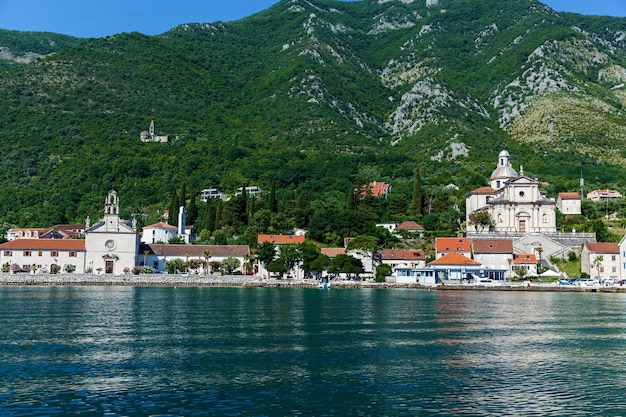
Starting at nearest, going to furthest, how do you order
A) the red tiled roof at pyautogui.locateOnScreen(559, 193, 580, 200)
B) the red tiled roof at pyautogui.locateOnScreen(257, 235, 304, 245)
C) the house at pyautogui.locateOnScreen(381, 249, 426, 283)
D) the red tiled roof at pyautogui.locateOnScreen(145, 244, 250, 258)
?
the house at pyautogui.locateOnScreen(381, 249, 426, 283)
the red tiled roof at pyautogui.locateOnScreen(145, 244, 250, 258)
the red tiled roof at pyautogui.locateOnScreen(257, 235, 304, 245)
the red tiled roof at pyautogui.locateOnScreen(559, 193, 580, 200)

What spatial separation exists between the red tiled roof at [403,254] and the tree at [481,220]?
10.5 meters

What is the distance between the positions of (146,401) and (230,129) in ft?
493

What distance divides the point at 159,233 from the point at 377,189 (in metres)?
38.3

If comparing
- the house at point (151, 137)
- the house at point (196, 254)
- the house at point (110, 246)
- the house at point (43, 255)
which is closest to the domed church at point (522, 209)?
the house at point (196, 254)

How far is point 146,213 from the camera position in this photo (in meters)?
120

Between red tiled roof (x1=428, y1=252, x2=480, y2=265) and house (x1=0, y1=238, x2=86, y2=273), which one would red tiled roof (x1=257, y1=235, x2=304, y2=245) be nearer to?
red tiled roof (x1=428, y1=252, x2=480, y2=265)

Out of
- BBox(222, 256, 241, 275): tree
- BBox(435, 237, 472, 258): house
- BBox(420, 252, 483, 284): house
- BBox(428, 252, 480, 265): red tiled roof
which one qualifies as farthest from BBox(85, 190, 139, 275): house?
BBox(435, 237, 472, 258): house

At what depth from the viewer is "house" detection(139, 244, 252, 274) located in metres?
89.1

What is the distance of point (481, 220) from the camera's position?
91438 millimetres

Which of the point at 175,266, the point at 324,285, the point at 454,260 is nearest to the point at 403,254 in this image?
the point at 454,260

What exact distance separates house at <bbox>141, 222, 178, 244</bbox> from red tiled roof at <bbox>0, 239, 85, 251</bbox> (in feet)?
45.8

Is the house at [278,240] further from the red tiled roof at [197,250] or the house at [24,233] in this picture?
the house at [24,233]

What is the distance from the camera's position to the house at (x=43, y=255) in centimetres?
8675

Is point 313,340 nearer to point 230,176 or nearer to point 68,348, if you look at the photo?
point 68,348
